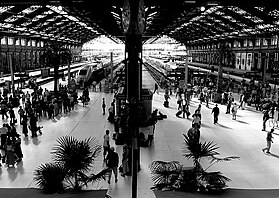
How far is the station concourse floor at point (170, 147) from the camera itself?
30.5 feet

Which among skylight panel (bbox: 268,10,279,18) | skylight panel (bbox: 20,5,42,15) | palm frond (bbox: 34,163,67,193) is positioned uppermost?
skylight panel (bbox: 20,5,42,15)

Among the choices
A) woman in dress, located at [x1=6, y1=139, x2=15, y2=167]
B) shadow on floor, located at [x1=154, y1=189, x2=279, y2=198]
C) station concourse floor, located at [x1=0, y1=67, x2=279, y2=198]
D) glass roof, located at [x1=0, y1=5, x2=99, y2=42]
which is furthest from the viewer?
glass roof, located at [x1=0, y1=5, x2=99, y2=42]

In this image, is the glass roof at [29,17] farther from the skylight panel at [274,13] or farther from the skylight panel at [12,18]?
the skylight panel at [274,13]

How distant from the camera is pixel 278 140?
14203mm

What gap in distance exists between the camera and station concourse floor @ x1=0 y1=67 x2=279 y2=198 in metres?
9.30

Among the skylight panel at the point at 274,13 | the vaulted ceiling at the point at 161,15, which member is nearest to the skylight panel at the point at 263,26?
the vaulted ceiling at the point at 161,15

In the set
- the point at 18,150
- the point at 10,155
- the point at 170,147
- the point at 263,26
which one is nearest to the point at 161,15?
the point at 263,26

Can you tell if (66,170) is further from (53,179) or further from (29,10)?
(29,10)

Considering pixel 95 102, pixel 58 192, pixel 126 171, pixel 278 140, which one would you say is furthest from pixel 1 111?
pixel 278 140

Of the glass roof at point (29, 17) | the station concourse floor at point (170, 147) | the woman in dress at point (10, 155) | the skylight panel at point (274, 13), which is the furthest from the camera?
the glass roof at point (29, 17)

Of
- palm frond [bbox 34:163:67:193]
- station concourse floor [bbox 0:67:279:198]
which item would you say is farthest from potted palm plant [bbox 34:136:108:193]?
station concourse floor [bbox 0:67:279:198]

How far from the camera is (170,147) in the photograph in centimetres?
1288

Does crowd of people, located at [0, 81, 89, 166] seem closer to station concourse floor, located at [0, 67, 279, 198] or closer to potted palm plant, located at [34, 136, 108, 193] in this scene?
station concourse floor, located at [0, 67, 279, 198]

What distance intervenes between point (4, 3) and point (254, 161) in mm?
15434
